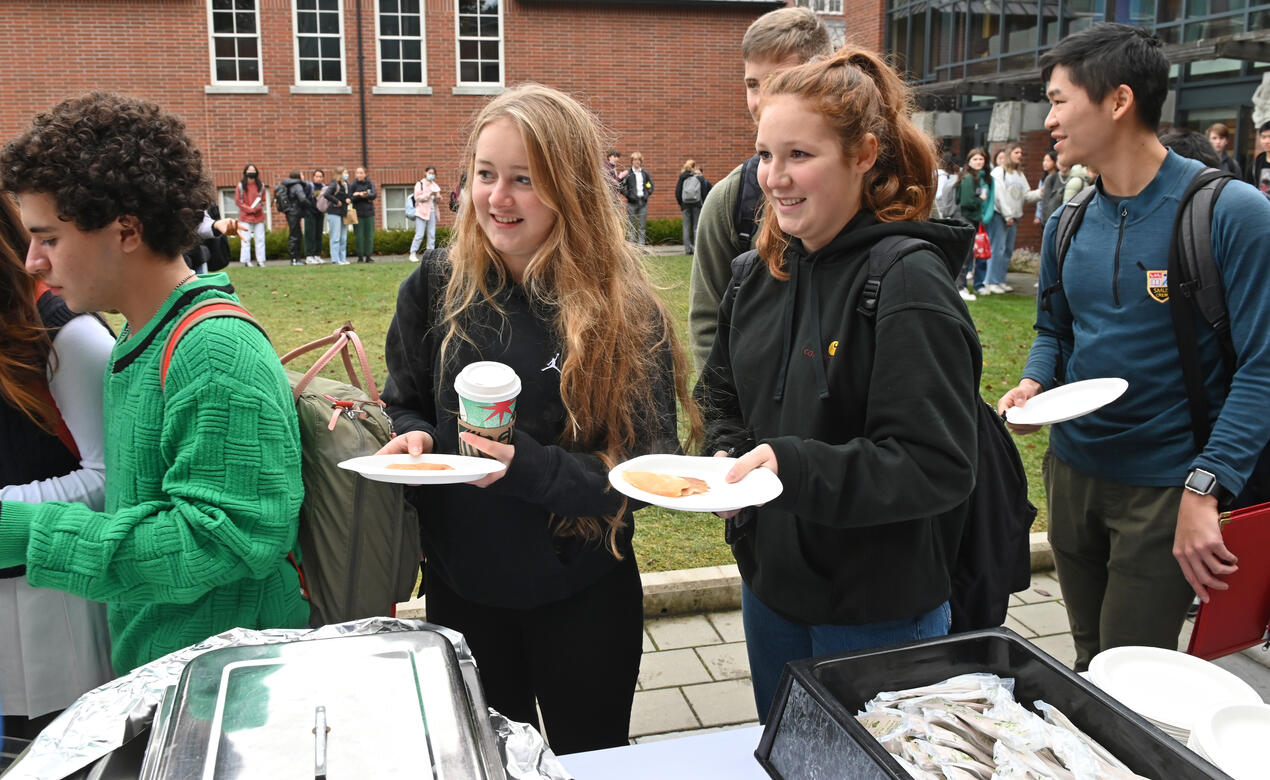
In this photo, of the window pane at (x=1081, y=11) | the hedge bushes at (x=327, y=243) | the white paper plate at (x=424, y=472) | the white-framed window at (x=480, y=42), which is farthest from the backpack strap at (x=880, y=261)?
the white-framed window at (x=480, y=42)

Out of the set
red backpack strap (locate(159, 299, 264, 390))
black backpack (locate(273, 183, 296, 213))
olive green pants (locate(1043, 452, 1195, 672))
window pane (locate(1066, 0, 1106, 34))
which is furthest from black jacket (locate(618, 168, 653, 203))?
red backpack strap (locate(159, 299, 264, 390))

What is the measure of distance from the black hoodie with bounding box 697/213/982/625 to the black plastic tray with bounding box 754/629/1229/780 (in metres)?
0.23

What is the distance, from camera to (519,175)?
81.7 inches

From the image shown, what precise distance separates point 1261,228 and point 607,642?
190 centimetres

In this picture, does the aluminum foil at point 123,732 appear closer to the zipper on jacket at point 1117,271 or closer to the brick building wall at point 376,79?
the zipper on jacket at point 1117,271

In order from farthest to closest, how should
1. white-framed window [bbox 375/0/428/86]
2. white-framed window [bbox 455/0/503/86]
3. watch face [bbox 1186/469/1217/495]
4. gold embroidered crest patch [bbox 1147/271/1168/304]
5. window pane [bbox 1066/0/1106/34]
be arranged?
1. white-framed window [bbox 455/0/503/86]
2. white-framed window [bbox 375/0/428/86]
3. window pane [bbox 1066/0/1106/34]
4. gold embroidered crest patch [bbox 1147/271/1168/304]
5. watch face [bbox 1186/469/1217/495]

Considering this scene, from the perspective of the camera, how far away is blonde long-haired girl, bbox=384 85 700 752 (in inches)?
81.7

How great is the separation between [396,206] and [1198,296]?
2206cm

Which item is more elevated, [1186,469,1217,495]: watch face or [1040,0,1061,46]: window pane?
[1040,0,1061,46]: window pane

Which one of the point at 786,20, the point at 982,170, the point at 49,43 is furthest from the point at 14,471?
the point at 49,43

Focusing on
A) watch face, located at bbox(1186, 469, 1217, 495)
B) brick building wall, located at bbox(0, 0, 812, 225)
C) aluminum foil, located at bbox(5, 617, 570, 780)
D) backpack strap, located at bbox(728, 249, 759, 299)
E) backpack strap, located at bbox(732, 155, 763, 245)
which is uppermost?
brick building wall, located at bbox(0, 0, 812, 225)

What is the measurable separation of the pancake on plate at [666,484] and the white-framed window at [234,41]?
75.3 feet

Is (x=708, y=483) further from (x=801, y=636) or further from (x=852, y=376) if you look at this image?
(x=801, y=636)

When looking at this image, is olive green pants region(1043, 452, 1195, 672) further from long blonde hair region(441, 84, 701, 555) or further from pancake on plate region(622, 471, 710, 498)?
pancake on plate region(622, 471, 710, 498)
